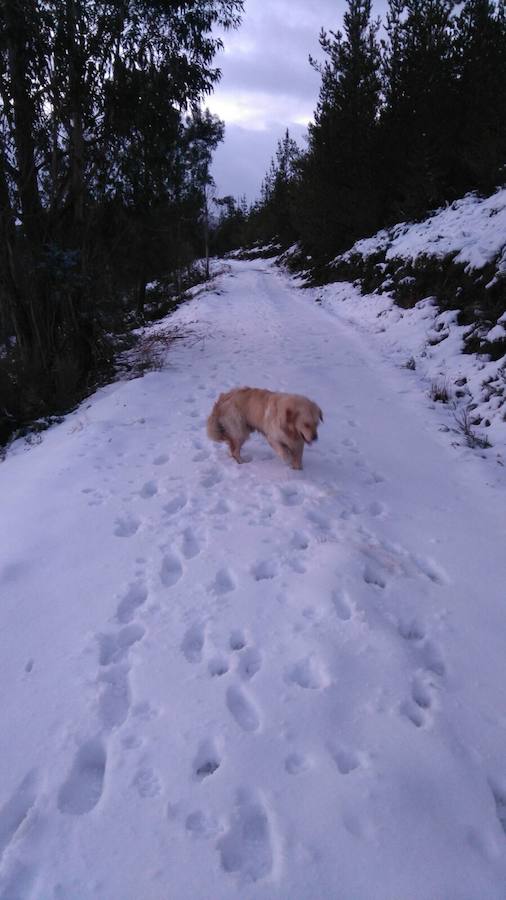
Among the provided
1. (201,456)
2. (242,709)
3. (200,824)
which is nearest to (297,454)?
(201,456)

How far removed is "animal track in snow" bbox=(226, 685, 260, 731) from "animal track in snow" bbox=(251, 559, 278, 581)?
0.87 m

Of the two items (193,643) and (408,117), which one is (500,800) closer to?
(193,643)

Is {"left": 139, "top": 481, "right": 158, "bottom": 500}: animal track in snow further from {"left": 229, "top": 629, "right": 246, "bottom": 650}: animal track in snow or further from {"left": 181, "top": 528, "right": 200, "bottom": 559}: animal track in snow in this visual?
{"left": 229, "top": 629, "right": 246, "bottom": 650}: animal track in snow

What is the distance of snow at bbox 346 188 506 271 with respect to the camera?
26.6ft

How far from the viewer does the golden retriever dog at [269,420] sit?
392 centimetres

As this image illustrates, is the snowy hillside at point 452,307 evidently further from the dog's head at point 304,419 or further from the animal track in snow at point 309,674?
the animal track in snow at point 309,674

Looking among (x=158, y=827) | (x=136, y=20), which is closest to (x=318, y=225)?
(x=136, y=20)

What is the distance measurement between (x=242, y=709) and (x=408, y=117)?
17.8 m

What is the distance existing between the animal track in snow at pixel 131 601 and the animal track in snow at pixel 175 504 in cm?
89

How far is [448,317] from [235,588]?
6.93 m

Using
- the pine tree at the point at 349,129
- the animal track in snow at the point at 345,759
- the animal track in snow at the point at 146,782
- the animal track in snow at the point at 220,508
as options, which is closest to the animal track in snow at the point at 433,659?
the animal track in snow at the point at 345,759

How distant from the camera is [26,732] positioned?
2098 millimetres

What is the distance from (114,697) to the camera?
7.41 feet

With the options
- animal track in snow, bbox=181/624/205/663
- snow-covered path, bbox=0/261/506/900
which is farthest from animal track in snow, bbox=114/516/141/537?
animal track in snow, bbox=181/624/205/663
